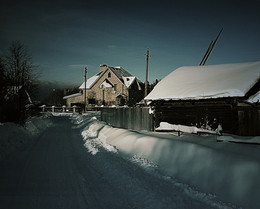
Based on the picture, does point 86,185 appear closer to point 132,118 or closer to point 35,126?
point 132,118

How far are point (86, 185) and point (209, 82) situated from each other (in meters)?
10.0

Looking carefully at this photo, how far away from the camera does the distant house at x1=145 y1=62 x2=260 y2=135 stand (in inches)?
414

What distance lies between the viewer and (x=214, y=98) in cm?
1139

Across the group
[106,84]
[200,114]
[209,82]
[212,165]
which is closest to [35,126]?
[200,114]

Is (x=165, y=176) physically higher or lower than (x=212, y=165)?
lower

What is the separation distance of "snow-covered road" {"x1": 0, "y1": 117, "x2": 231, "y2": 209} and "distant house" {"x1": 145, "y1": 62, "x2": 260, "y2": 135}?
6473 mm

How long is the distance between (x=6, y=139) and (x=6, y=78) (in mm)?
8625

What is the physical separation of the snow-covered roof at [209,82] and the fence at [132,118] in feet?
6.59

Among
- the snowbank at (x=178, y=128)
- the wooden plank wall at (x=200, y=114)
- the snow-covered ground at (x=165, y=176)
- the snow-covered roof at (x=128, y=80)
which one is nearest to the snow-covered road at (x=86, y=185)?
the snow-covered ground at (x=165, y=176)

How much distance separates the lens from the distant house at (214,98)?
10.5 m

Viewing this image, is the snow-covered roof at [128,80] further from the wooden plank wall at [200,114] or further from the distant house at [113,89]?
the wooden plank wall at [200,114]

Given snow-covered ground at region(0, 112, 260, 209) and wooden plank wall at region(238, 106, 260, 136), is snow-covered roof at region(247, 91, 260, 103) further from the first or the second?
snow-covered ground at region(0, 112, 260, 209)

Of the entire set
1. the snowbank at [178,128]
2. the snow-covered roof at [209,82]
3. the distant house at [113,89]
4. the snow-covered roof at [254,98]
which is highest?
the distant house at [113,89]

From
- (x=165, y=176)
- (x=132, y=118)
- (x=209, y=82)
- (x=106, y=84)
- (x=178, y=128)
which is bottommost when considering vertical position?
A: (x=165, y=176)
